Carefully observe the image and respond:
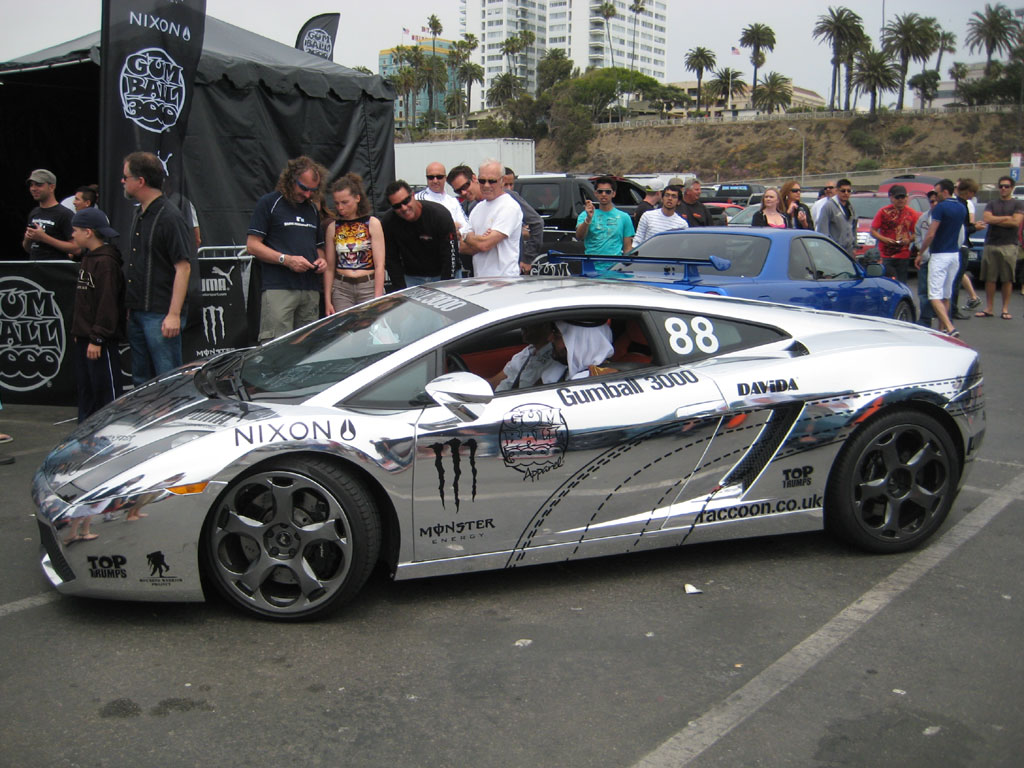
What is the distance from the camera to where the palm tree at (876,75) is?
101 m

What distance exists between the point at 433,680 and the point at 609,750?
720 millimetres

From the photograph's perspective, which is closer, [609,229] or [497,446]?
[497,446]

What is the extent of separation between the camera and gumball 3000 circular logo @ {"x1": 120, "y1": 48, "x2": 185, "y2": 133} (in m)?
7.12

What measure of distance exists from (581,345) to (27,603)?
8.45ft

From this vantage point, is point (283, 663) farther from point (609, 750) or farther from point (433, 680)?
point (609, 750)

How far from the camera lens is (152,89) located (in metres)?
7.28

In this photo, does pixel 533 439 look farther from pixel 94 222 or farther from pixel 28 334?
pixel 28 334

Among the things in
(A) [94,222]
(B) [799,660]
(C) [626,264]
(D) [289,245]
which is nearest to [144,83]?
(A) [94,222]

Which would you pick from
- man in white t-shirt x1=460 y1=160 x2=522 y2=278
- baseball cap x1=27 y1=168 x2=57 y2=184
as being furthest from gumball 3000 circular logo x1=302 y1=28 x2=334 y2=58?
man in white t-shirt x1=460 y1=160 x2=522 y2=278

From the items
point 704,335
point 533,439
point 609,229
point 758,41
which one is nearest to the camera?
point 533,439

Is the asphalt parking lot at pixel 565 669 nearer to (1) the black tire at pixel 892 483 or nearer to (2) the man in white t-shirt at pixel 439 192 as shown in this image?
(1) the black tire at pixel 892 483

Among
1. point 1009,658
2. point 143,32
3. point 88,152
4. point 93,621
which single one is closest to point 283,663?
point 93,621

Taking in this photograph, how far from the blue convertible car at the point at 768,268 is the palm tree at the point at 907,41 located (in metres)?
107

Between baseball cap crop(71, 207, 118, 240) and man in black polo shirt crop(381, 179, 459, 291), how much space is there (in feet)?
6.59
